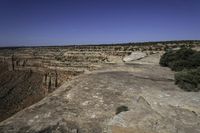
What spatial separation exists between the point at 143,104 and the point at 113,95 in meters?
1.37

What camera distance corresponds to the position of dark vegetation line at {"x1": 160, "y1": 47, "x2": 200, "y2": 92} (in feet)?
32.3

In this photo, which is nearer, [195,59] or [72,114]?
[72,114]

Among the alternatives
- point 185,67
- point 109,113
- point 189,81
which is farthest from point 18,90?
point 109,113

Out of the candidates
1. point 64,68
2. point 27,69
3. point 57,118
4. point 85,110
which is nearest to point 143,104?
point 85,110

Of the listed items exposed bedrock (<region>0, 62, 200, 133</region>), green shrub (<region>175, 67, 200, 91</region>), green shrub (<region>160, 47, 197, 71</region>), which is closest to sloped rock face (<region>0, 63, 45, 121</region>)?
green shrub (<region>160, 47, 197, 71</region>)

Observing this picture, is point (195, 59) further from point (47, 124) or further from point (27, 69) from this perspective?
point (27, 69)

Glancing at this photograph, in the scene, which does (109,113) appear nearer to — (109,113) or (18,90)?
(109,113)

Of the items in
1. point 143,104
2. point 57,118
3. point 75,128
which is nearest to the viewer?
point 75,128

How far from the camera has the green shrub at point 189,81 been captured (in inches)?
374

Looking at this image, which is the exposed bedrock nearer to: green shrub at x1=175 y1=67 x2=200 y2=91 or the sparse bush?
the sparse bush

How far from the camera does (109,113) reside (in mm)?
6422

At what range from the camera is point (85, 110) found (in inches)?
258

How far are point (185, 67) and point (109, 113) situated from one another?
1060cm

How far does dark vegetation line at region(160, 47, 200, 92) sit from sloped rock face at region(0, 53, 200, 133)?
206 cm
